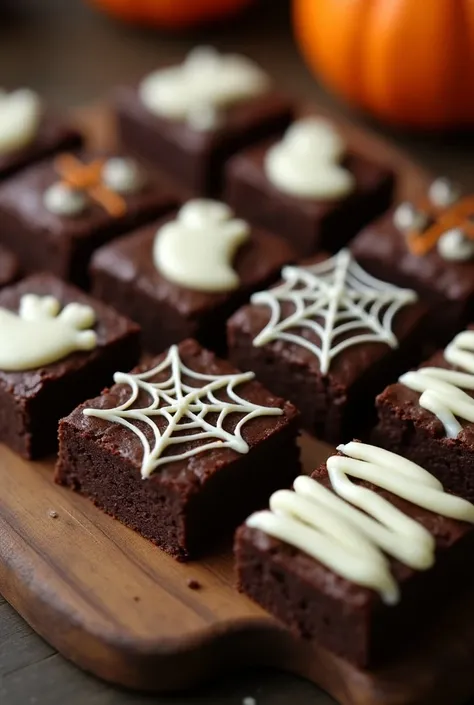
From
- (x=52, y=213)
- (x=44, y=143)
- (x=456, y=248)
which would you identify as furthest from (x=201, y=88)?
(x=456, y=248)

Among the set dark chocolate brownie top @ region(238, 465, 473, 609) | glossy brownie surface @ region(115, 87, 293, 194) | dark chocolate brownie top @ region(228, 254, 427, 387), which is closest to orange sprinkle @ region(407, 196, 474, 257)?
dark chocolate brownie top @ region(228, 254, 427, 387)

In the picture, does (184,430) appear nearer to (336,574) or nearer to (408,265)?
(336,574)

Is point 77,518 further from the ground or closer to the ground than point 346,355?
closer to the ground

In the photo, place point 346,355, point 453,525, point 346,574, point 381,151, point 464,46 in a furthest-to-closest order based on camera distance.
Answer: point 381,151 < point 464,46 < point 346,355 < point 453,525 < point 346,574

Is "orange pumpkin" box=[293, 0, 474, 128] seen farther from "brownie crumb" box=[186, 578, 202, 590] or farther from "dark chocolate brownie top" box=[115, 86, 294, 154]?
"brownie crumb" box=[186, 578, 202, 590]

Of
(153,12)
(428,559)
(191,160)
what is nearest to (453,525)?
(428,559)

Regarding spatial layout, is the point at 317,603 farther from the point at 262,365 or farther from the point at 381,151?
the point at 381,151
